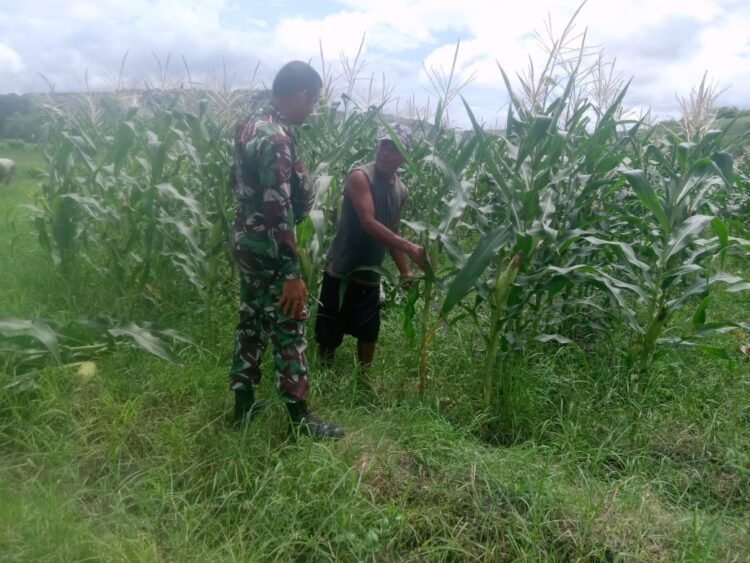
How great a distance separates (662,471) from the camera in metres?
2.57

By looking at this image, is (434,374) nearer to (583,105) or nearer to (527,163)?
(527,163)

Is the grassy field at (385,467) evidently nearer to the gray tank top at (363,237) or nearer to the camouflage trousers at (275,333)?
the camouflage trousers at (275,333)

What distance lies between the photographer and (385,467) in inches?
90.6

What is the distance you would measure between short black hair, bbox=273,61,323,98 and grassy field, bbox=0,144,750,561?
1.47m

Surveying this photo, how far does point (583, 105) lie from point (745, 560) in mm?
2117

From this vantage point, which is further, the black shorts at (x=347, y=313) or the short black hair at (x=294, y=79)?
the black shorts at (x=347, y=313)

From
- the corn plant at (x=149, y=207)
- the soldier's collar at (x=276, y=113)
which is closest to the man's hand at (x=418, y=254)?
the soldier's collar at (x=276, y=113)

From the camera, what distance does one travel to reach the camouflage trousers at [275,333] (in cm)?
261

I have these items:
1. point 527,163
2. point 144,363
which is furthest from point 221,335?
point 527,163

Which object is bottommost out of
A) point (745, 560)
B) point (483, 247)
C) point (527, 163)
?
point (745, 560)

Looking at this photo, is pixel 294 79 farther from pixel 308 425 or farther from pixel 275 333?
pixel 308 425

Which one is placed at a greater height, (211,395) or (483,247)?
(483,247)

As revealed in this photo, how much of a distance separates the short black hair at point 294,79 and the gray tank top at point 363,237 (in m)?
0.72

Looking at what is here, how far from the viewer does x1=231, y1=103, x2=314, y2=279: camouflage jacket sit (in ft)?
7.72
